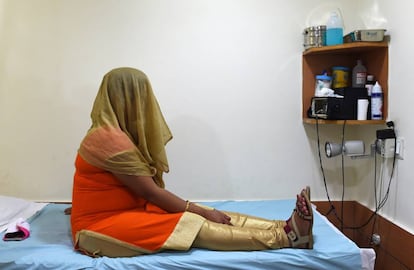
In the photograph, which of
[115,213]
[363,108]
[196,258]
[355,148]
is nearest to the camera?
[196,258]

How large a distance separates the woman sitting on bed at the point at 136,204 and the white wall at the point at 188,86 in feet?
1.91

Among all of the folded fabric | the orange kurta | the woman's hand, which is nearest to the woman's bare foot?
the woman's hand

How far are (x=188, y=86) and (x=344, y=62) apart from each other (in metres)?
0.96

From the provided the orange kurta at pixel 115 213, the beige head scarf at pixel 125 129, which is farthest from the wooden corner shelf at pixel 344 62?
the orange kurta at pixel 115 213

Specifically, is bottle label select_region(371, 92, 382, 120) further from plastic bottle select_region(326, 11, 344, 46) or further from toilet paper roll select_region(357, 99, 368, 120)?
plastic bottle select_region(326, 11, 344, 46)

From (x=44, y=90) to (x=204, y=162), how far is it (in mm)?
1043

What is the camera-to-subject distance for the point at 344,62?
247cm

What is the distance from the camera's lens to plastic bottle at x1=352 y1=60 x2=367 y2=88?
7.51 ft

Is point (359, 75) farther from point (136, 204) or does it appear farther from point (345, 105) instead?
point (136, 204)

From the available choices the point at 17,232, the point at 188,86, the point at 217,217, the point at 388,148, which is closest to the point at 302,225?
the point at 217,217

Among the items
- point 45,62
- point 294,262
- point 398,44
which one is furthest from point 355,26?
point 45,62

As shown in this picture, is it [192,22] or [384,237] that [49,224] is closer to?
[192,22]

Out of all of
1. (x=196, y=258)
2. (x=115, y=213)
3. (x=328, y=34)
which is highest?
(x=328, y=34)

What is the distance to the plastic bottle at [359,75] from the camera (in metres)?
2.29
